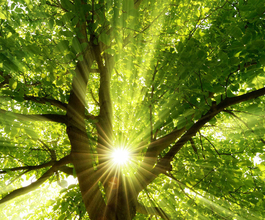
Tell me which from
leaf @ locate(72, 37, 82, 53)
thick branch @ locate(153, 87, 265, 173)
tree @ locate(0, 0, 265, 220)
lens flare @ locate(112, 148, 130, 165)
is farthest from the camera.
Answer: lens flare @ locate(112, 148, 130, 165)

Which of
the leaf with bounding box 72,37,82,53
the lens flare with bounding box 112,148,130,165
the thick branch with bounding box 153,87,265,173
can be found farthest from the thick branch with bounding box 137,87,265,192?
the leaf with bounding box 72,37,82,53

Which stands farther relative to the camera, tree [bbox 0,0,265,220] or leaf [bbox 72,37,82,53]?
tree [bbox 0,0,265,220]

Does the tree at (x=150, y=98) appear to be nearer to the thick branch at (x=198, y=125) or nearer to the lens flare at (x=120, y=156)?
the thick branch at (x=198, y=125)

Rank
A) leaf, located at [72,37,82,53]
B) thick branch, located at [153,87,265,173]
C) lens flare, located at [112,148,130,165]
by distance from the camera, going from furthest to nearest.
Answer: lens flare, located at [112,148,130,165] → thick branch, located at [153,87,265,173] → leaf, located at [72,37,82,53]

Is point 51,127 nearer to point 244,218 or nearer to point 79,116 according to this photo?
point 79,116

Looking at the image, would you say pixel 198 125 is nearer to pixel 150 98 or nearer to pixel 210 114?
pixel 210 114

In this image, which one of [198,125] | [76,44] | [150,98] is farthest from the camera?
[150,98]

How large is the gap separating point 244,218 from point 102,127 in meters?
3.83

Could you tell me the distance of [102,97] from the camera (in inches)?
169

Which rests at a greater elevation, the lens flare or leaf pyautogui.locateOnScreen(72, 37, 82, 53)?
leaf pyautogui.locateOnScreen(72, 37, 82, 53)

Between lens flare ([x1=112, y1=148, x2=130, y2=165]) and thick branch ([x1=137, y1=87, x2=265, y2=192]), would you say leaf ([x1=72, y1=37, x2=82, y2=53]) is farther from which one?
lens flare ([x1=112, y1=148, x2=130, y2=165])

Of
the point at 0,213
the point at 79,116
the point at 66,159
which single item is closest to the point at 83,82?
the point at 79,116

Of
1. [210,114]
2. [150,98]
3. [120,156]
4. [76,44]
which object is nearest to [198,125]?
[210,114]

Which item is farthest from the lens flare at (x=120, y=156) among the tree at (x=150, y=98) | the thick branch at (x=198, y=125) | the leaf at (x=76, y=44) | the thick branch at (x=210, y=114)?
the leaf at (x=76, y=44)
